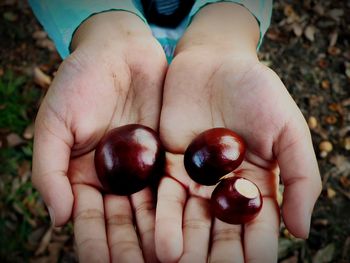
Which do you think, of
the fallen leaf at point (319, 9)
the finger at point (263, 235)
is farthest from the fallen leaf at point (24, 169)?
the fallen leaf at point (319, 9)

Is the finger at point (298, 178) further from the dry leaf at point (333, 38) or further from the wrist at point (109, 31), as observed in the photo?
the dry leaf at point (333, 38)

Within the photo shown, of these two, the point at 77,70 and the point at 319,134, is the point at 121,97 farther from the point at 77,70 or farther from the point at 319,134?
the point at 319,134

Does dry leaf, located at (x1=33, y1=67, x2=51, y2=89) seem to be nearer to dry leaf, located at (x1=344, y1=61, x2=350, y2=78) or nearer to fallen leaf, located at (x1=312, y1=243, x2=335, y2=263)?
fallen leaf, located at (x1=312, y1=243, x2=335, y2=263)

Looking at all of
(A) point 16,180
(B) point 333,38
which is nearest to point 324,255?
(B) point 333,38

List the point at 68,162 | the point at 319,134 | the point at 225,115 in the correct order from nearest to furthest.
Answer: the point at 68,162 < the point at 225,115 < the point at 319,134

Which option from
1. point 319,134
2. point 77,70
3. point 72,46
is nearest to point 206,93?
point 77,70

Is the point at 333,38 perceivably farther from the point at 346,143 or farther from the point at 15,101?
the point at 15,101
